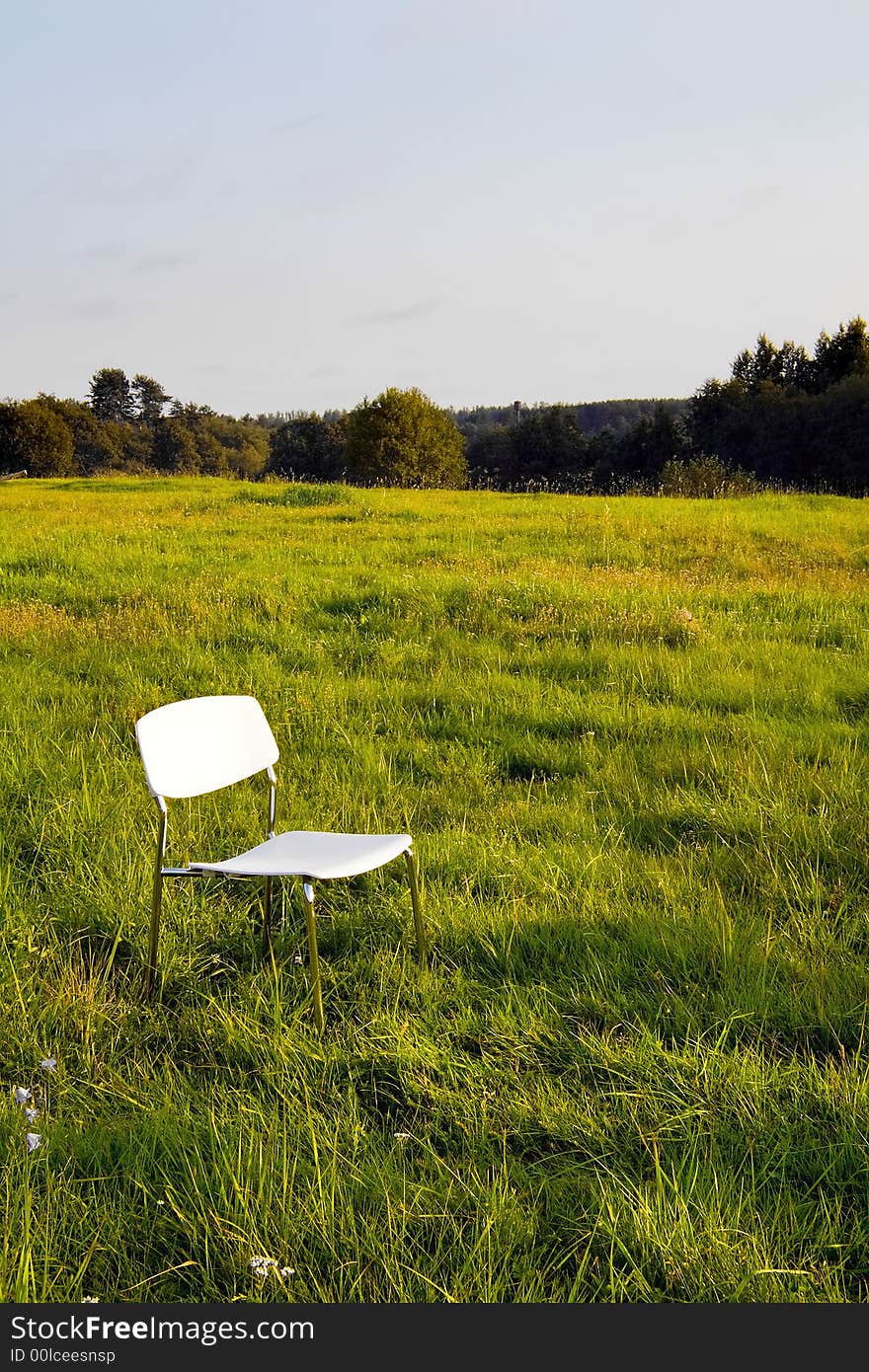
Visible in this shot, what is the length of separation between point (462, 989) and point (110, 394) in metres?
107

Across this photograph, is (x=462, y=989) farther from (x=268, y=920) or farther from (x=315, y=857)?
(x=268, y=920)

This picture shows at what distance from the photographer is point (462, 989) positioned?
3.30m

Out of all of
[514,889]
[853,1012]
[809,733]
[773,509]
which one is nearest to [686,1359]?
[853,1012]

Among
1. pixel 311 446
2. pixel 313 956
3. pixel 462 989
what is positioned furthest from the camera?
pixel 311 446

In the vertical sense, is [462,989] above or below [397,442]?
below

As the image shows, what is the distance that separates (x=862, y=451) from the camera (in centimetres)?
3862

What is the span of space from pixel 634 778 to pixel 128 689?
3.40 metres

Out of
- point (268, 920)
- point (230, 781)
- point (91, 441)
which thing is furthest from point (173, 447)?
point (268, 920)

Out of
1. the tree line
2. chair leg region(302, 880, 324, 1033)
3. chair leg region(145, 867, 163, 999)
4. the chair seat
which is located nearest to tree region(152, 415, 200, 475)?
the tree line

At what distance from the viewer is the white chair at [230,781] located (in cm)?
323

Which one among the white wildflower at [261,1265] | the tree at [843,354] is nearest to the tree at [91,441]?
the tree at [843,354]

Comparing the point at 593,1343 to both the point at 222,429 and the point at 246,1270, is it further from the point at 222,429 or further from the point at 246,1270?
the point at 222,429

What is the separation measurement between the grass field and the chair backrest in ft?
1.78

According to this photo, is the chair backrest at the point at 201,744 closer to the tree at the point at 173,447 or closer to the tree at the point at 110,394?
the tree at the point at 173,447
